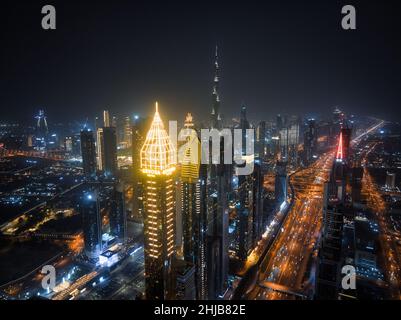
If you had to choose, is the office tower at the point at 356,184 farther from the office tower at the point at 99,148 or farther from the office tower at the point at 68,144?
the office tower at the point at 68,144

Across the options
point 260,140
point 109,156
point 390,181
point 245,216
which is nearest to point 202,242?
point 245,216

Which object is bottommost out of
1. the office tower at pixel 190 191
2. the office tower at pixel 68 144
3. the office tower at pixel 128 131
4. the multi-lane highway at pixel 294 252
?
the multi-lane highway at pixel 294 252

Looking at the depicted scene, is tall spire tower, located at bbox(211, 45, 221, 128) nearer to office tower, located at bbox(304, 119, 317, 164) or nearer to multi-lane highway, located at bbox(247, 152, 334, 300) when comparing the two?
multi-lane highway, located at bbox(247, 152, 334, 300)

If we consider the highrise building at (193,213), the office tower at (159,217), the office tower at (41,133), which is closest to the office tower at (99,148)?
the office tower at (41,133)

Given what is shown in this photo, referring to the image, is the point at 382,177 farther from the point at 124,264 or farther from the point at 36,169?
the point at 36,169

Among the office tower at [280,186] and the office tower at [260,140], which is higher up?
the office tower at [260,140]

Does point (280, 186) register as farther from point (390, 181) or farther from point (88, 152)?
point (88, 152)
